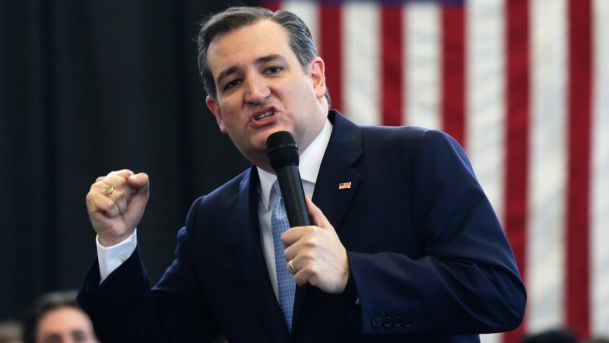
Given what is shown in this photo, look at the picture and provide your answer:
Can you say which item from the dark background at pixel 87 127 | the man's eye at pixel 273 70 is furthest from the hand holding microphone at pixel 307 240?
the dark background at pixel 87 127

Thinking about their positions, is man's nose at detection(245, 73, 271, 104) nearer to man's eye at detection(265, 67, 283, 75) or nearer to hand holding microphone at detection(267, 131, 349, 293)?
man's eye at detection(265, 67, 283, 75)

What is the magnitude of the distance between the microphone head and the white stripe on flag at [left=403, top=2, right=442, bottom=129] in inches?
129

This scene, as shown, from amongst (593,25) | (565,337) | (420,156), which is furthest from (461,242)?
(593,25)

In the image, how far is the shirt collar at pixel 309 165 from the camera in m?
2.36

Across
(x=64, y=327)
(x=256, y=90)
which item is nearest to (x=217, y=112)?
(x=256, y=90)

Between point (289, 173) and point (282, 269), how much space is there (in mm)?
337

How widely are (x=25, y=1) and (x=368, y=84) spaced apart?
1661 millimetres

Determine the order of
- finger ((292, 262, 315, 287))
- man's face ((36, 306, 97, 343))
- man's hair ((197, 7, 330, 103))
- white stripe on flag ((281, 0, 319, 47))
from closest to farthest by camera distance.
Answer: finger ((292, 262, 315, 287)), man's hair ((197, 7, 330, 103)), man's face ((36, 306, 97, 343)), white stripe on flag ((281, 0, 319, 47))

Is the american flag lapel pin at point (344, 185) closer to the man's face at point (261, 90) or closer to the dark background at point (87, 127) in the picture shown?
the man's face at point (261, 90)

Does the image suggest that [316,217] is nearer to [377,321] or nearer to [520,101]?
[377,321]

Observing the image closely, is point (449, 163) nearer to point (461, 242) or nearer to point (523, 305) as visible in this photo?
point (461, 242)

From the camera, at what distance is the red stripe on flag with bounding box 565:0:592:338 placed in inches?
216

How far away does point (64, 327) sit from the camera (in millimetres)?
3863

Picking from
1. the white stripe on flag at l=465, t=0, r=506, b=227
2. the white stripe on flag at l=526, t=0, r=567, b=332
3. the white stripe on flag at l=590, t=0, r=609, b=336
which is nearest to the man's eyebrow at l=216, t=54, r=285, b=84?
the white stripe on flag at l=465, t=0, r=506, b=227
